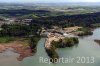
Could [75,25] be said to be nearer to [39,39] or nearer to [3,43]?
[39,39]

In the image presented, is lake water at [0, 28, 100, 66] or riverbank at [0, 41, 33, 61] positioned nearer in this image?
lake water at [0, 28, 100, 66]

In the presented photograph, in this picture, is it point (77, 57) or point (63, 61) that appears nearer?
point (63, 61)

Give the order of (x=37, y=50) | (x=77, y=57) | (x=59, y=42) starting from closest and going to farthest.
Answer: (x=77, y=57), (x=37, y=50), (x=59, y=42)

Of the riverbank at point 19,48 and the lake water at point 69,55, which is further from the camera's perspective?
the riverbank at point 19,48

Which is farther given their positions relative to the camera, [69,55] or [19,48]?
[19,48]

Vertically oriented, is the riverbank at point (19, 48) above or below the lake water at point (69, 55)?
below

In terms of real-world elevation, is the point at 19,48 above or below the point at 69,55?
below

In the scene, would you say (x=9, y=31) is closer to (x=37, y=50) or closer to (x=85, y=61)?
(x=37, y=50)

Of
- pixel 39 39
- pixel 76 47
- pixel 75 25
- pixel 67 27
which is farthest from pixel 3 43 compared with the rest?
pixel 75 25

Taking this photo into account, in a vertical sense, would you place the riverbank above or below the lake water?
below

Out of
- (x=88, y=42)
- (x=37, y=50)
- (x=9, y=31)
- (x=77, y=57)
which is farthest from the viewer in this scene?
(x=9, y=31)
